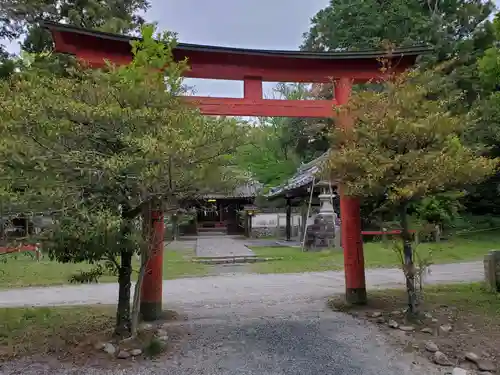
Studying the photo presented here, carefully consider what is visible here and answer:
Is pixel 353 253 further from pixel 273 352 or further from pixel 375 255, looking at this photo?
pixel 375 255

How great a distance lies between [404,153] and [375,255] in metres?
10.2

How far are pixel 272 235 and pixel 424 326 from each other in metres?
21.7

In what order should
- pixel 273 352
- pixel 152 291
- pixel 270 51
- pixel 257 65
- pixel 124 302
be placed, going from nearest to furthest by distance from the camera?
1. pixel 273 352
2. pixel 124 302
3. pixel 152 291
4. pixel 270 51
5. pixel 257 65

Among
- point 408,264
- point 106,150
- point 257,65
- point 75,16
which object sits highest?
point 75,16

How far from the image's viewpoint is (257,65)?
24.7 feet

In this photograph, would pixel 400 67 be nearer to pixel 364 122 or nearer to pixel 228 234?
pixel 364 122

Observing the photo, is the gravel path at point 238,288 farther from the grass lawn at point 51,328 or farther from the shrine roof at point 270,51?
the shrine roof at point 270,51

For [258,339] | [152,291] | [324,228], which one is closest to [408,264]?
[258,339]

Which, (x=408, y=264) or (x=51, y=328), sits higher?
(x=408, y=264)

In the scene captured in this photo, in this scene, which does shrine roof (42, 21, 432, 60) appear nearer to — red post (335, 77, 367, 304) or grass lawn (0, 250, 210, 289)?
red post (335, 77, 367, 304)

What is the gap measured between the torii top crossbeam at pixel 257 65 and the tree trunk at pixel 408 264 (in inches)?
91.1

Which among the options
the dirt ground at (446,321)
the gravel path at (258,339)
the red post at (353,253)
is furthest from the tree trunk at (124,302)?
A: the red post at (353,253)

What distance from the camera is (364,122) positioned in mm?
6156

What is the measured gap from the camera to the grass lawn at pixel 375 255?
→ 13930 mm
